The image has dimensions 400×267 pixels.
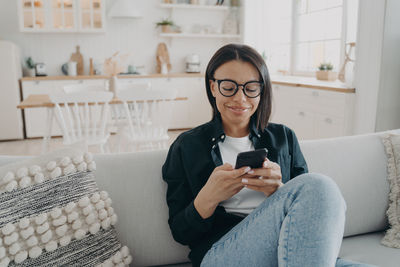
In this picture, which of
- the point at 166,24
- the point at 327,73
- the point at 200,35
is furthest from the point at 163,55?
the point at 327,73

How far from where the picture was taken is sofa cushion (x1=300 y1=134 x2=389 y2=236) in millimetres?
1373

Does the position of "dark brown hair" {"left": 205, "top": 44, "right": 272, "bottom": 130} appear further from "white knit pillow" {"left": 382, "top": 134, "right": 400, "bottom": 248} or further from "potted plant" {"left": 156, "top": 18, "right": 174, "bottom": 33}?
"potted plant" {"left": 156, "top": 18, "right": 174, "bottom": 33}

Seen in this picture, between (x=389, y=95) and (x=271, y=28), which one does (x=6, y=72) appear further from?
(x=389, y=95)

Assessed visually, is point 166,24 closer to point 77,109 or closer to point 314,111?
point 314,111

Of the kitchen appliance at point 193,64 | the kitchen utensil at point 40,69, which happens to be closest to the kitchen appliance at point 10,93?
the kitchen utensil at point 40,69

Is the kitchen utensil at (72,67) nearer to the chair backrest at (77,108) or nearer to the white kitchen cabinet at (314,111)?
the chair backrest at (77,108)

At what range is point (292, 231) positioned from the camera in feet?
2.81

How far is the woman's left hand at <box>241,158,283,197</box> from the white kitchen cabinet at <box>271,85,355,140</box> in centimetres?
180

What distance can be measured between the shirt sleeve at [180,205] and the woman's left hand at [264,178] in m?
0.17

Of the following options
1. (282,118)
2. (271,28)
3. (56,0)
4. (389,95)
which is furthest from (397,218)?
(56,0)

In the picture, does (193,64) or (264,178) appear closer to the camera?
(264,178)

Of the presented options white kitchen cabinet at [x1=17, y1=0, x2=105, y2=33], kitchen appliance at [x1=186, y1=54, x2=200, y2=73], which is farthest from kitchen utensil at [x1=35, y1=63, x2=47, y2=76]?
kitchen appliance at [x1=186, y1=54, x2=200, y2=73]

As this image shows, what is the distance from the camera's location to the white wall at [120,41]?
5.16m

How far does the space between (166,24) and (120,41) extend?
758 mm
